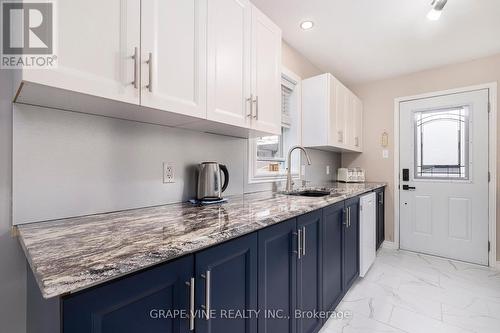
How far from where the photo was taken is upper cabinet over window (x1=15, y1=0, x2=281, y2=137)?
0.81 metres

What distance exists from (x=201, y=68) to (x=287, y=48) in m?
1.66

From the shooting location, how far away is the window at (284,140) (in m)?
2.37

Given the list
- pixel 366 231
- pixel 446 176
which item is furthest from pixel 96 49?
pixel 446 176

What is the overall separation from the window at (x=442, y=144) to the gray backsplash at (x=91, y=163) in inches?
121

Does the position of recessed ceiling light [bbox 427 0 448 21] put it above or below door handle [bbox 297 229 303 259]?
above

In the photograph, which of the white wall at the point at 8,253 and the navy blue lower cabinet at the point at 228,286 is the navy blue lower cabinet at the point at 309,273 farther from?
the white wall at the point at 8,253

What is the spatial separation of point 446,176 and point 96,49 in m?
3.79

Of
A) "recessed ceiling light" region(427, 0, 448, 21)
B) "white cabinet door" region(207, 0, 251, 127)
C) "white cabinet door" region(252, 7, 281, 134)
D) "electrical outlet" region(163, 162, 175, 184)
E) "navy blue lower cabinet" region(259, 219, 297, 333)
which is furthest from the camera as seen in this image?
"recessed ceiling light" region(427, 0, 448, 21)

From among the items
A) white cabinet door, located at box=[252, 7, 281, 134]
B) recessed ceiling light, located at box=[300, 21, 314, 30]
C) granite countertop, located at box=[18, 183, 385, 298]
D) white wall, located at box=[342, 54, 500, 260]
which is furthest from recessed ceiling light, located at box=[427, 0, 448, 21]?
granite countertop, located at box=[18, 183, 385, 298]

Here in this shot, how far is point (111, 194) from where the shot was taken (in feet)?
3.84

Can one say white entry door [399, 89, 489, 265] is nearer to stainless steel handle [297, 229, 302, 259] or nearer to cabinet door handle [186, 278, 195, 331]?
stainless steel handle [297, 229, 302, 259]

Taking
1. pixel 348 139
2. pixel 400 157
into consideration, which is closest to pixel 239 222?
pixel 348 139

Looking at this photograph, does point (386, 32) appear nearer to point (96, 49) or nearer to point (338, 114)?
point (338, 114)

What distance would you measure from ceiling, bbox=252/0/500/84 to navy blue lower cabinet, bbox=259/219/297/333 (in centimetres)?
Answer: 180
